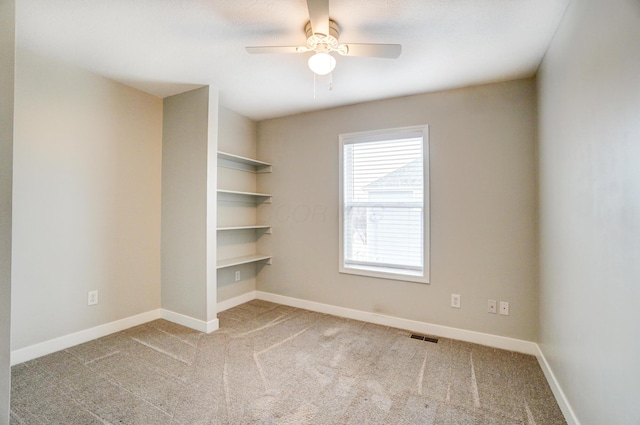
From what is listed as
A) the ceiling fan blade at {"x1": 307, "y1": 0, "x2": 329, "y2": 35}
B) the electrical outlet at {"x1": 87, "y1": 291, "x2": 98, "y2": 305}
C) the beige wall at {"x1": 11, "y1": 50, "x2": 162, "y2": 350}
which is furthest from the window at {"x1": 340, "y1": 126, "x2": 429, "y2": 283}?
the electrical outlet at {"x1": 87, "y1": 291, "x2": 98, "y2": 305}

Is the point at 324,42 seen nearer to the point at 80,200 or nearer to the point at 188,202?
the point at 188,202

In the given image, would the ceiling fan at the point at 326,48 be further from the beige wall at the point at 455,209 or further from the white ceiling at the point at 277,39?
the beige wall at the point at 455,209

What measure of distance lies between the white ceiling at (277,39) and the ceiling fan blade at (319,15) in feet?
0.61

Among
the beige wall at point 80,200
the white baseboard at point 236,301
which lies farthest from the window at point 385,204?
the beige wall at point 80,200

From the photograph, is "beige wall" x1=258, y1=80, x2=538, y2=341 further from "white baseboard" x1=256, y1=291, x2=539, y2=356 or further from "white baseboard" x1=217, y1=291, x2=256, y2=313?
"white baseboard" x1=217, y1=291, x2=256, y2=313

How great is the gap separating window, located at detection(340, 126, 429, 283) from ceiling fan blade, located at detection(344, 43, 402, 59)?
1.30 metres

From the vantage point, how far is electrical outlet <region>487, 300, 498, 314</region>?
2695 millimetres

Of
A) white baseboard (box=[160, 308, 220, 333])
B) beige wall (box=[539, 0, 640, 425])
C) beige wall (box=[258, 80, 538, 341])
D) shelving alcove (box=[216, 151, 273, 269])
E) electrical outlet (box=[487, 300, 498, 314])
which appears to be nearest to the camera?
beige wall (box=[539, 0, 640, 425])

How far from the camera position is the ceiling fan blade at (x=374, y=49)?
182 centimetres

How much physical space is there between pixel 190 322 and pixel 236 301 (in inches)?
30.4

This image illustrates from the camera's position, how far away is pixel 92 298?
2.71 metres

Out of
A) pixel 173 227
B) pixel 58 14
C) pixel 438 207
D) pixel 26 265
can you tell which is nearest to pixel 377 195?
pixel 438 207

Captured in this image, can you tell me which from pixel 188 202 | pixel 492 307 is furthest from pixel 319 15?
pixel 492 307

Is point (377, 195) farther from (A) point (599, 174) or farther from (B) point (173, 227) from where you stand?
(B) point (173, 227)
